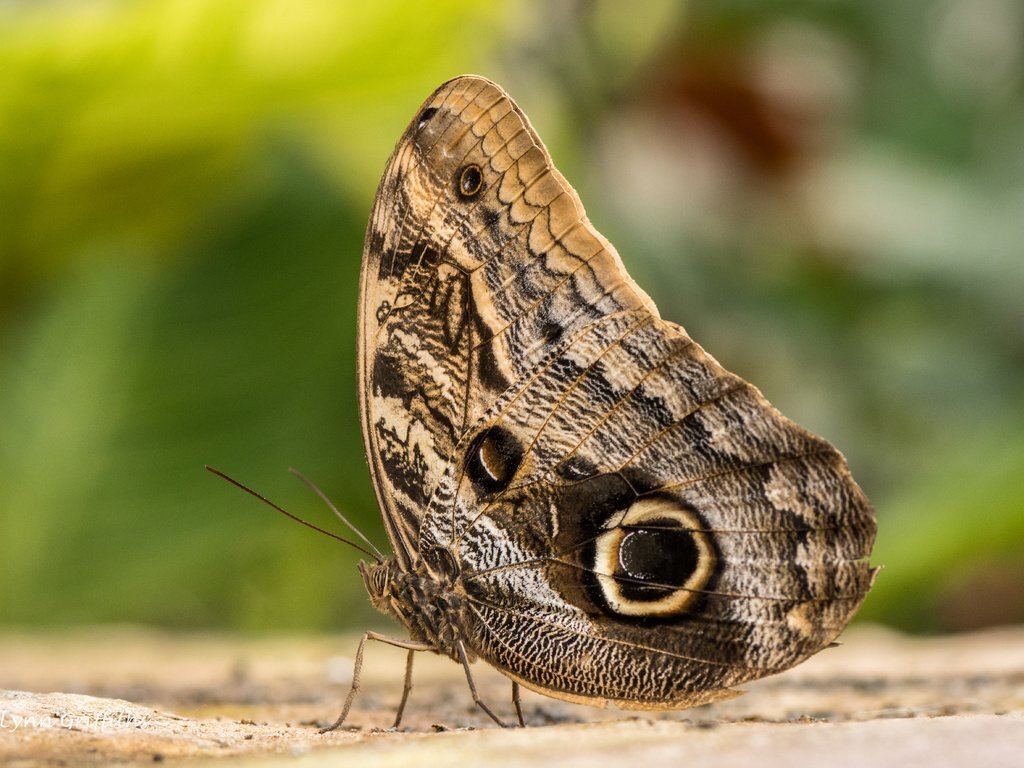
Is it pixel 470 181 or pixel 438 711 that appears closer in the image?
pixel 470 181

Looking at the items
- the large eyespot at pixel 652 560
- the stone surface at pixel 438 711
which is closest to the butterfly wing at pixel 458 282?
the large eyespot at pixel 652 560

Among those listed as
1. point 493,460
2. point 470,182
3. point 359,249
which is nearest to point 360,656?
point 493,460

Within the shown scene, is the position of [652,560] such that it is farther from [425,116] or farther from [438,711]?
[425,116]

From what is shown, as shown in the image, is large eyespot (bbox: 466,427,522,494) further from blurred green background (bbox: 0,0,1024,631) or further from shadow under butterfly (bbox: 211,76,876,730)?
blurred green background (bbox: 0,0,1024,631)

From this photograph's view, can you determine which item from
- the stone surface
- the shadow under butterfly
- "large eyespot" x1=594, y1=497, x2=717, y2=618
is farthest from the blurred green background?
"large eyespot" x1=594, y1=497, x2=717, y2=618

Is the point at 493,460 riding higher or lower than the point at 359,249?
lower

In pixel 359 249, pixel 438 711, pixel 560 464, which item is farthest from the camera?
pixel 359 249

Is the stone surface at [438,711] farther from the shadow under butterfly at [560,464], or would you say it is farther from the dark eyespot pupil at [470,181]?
the dark eyespot pupil at [470,181]
